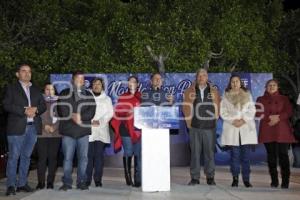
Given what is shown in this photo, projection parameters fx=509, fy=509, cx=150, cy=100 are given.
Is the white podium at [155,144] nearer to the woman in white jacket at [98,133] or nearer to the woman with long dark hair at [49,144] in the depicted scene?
the woman in white jacket at [98,133]

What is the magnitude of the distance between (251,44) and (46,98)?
Answer: 11.2 meters

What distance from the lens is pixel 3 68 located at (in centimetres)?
1603

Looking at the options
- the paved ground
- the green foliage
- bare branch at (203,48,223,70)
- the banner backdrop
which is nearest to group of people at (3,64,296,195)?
the paved ground

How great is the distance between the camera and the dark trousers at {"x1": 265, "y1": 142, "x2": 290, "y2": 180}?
7941 mm

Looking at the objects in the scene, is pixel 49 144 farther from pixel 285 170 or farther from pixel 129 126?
pixel 285 170

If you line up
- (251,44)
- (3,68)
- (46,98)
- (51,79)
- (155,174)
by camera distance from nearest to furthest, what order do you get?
(155,174) < (46,98) < (51,79) < (3,68) < (251,44)

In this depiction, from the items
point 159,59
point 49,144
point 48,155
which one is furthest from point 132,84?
point 159,59

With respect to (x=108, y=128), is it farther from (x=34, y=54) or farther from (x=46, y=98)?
(x=34, y=54)

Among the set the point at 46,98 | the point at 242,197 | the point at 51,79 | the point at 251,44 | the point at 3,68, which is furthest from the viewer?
the point at 251,44

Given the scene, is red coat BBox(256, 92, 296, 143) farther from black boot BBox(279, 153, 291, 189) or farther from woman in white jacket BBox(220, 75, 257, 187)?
black boot BBox(279, 153, 291, 189)

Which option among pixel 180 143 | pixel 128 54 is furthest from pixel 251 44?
pixel 180 143

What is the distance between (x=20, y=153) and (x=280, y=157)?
158 inches

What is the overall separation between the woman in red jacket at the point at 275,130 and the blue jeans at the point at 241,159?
30 cm

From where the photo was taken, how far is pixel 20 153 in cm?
768
